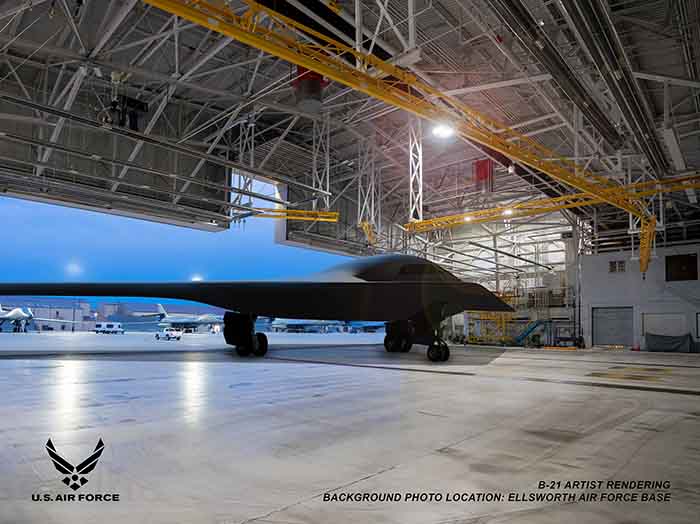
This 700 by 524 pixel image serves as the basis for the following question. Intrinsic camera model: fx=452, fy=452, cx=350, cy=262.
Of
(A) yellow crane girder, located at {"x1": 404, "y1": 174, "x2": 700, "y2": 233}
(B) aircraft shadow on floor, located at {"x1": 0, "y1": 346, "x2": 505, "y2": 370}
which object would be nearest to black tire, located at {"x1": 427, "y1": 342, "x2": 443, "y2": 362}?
(B) aircraft shadow on floor, located at {"x1": 0, "y1": 346, "x2": 505, "y2": 370}

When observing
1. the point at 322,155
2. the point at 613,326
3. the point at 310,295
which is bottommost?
the point at 613,326

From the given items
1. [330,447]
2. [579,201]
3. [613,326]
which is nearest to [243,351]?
[330,447]

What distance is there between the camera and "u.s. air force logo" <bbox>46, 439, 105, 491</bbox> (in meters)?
2.36

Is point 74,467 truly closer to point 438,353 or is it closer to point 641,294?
point 438,353

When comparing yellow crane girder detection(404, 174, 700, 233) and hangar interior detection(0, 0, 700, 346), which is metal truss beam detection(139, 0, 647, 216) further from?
yellow crane girder detection(404, 174, 700, 233)

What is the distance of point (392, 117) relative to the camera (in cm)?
2092

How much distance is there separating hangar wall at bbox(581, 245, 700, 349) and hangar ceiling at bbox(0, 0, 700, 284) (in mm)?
2259

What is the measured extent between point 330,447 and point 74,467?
1.52 metres

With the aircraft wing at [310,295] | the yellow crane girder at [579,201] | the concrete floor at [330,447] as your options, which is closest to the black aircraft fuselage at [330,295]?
the aircraft wing at [310,295]

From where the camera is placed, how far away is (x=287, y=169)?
84.3ft

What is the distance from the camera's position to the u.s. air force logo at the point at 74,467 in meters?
2.36

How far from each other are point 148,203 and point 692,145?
23.5m

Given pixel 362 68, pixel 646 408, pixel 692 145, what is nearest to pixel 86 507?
pixel 646 408

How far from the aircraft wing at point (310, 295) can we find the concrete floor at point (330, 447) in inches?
147
